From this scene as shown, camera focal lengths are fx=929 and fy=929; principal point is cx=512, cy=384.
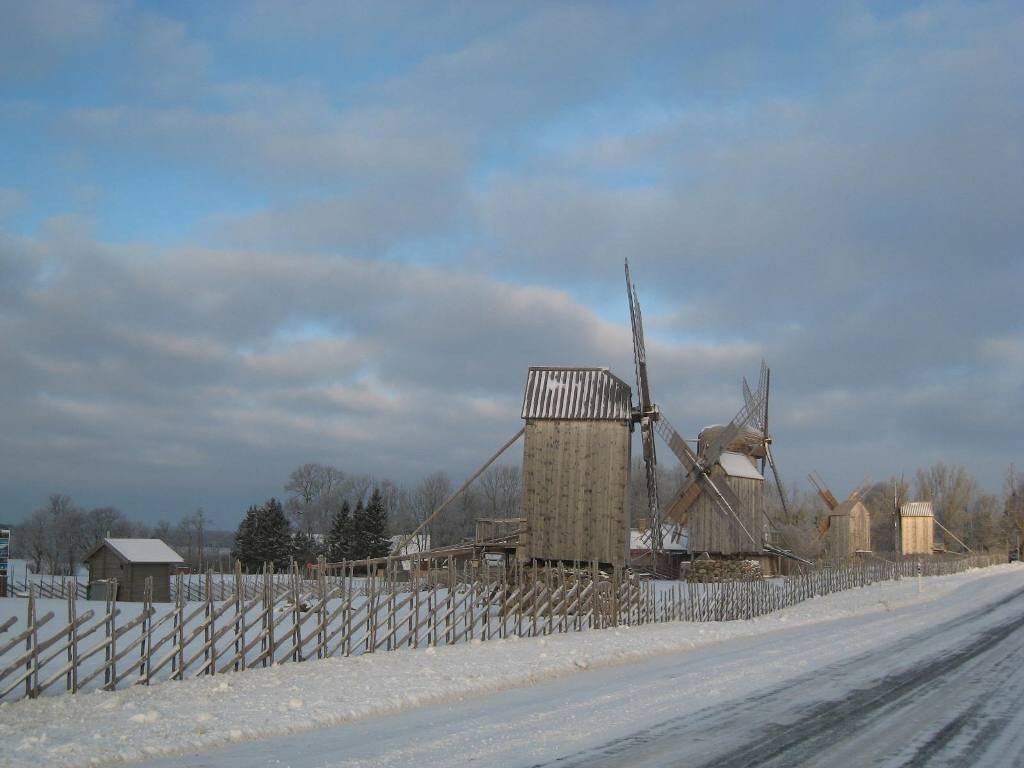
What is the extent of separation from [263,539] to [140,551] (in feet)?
77.6

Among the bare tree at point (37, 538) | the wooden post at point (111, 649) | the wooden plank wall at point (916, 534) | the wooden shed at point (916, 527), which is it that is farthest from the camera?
the bare tree at point (37, 538)

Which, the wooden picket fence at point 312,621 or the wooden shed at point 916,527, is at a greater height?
the wooden picket fence at point 312,621

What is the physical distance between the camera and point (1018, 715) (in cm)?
1179

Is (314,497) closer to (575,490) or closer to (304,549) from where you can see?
(304,549)

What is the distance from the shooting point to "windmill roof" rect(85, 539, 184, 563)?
46438mm

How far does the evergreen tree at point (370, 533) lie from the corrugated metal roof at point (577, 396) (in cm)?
Answer: 3962

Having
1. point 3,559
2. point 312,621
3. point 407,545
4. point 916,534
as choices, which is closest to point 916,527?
point 916,534

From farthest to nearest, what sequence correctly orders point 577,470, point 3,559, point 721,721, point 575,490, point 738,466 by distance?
point 738,466 < point 3,559 < point 577,470 < point 575,490 < point 721,721

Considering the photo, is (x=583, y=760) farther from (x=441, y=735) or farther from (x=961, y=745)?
(x=961, y=745)

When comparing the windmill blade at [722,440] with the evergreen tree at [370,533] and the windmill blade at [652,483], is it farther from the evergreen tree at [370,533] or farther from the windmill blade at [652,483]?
the evergreen tree at [370,533]

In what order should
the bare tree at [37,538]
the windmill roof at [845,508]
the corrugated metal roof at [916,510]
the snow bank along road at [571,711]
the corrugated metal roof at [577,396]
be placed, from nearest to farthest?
1. the snow bank along road at [571,711]
2. the corrugated metal roof at [577,396]
3. the windmill roof at [845,508]
4. the corrugated metal roof at [916,510]
5. the bare tree at [37,538]

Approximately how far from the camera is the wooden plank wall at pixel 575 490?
3331 cm

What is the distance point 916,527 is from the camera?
327ft

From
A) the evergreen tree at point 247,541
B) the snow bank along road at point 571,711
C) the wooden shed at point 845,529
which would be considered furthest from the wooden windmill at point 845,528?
the snow bank along road at point 571,711
